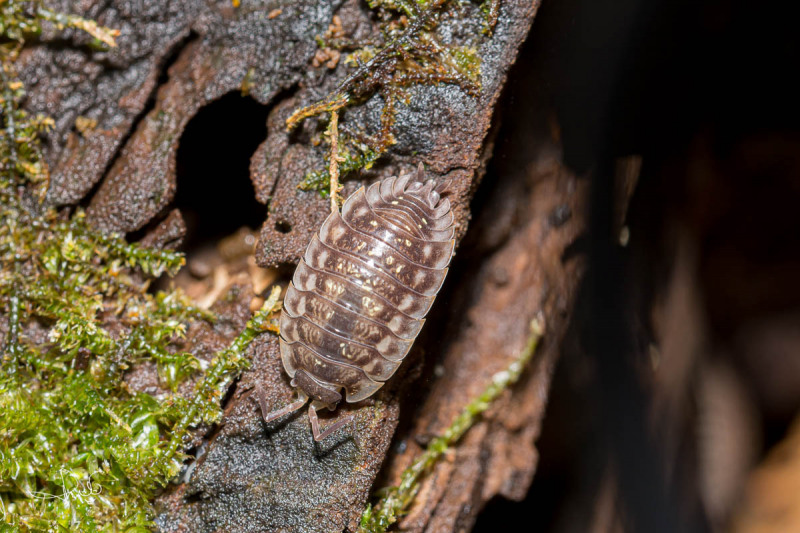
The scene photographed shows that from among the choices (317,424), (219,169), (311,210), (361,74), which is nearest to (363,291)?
(311,210)

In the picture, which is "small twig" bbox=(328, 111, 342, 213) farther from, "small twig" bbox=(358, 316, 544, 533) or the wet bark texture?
"small twig" bbox=(358, 316, 544, 533)

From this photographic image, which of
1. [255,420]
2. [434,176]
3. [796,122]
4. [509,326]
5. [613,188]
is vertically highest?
[796,122]

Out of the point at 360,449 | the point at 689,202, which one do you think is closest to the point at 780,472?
the point at 689,202

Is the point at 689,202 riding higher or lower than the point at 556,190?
higher

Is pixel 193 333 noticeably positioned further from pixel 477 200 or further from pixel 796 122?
pixel 796 122

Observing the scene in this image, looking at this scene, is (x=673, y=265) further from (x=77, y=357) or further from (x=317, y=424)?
(x=77, y=357)
